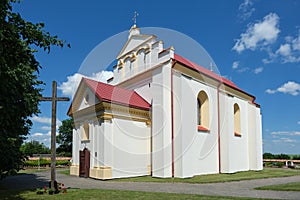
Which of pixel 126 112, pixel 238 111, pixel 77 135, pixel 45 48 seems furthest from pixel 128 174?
pixel 238 111

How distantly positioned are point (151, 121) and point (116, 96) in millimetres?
2986

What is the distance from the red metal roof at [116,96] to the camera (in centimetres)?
1686

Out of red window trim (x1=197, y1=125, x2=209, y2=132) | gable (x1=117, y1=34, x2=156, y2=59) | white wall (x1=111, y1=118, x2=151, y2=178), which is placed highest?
gable (x1=117, y1=34, x2=156, y2=59)

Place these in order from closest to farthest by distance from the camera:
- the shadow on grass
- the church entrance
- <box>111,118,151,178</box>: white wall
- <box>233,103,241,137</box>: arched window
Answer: the shadow on grass, <box>111,118,151,178</box>: white wall, the church entrance, <box>233,103,241,137</box>: arched window

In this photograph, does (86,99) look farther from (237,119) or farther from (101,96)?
(237,119)

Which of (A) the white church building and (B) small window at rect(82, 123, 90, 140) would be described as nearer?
(A) the white church building

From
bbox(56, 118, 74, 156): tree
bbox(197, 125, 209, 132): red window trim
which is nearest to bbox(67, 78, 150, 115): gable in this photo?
bbox(197, 125, 209, 132): red window trim

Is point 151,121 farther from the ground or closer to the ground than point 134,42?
closer to the ground

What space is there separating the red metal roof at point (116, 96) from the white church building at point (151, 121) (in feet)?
0.21

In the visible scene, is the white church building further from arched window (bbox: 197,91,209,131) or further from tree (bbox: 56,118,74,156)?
tree (bbox: 56,118,74,156)

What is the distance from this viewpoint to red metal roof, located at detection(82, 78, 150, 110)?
16859 millimetres

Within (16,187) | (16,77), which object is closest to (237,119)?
(16,187)

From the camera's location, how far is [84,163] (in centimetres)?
1827

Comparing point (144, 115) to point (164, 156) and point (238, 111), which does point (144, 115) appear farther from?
point (238, 111)
